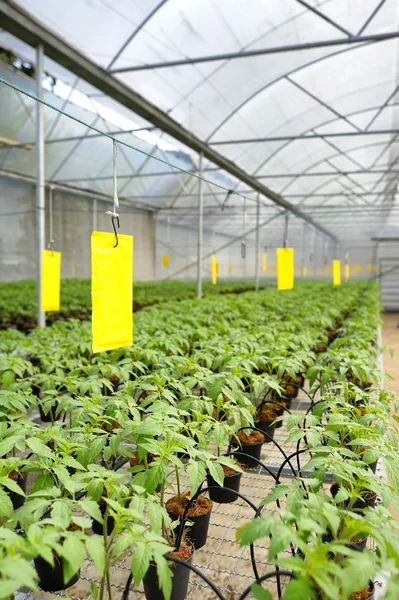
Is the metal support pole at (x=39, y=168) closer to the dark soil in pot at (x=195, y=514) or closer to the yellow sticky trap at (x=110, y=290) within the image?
the yellow sticky trap at (x=110, y=290)

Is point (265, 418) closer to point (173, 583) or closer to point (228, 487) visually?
point (228, 487)

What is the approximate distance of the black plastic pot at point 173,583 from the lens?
5.19 ft

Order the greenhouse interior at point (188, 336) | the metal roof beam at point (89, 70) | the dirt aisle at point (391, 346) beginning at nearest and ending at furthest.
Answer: the greenhouse interior at point (188, 336), the metal roof beam at point (89, 70), the dirt aisle at point (391, 346)

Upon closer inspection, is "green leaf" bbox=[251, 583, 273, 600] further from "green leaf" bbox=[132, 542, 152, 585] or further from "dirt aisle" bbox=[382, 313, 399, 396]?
"dirt aisle" bbox=[382, 313, 399, 396]

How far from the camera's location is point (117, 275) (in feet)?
7.21

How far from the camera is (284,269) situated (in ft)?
19.0

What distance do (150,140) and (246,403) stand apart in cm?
932

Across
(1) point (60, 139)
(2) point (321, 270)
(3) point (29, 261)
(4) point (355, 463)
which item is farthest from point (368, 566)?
(2) point (321, 270)

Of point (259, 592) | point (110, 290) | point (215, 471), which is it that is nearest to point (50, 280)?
point (110, 290)

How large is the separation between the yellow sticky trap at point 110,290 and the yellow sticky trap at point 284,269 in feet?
12.0

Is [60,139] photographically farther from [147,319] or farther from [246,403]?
[246,403]

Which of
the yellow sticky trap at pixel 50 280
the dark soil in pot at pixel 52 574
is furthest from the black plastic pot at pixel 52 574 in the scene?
the yellow sticky trap at pixel 50 280

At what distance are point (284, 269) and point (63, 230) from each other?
778 cm

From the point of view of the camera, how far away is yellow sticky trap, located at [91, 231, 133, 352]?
2.09 metres
